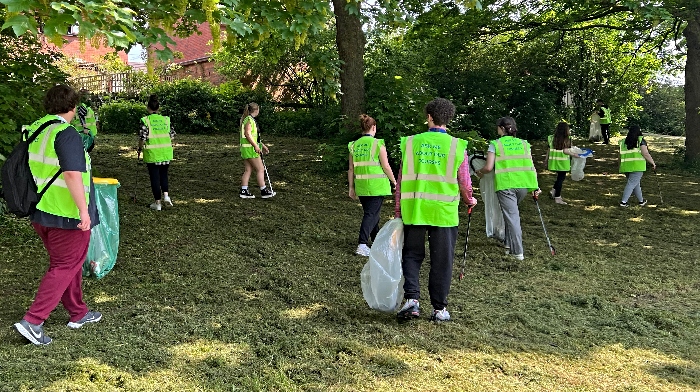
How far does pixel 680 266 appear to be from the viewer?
7.48 metres

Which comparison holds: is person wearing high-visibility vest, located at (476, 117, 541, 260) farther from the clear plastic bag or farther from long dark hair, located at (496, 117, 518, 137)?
the clear plastic bag

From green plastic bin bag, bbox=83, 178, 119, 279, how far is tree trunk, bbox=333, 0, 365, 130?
21.8 feet

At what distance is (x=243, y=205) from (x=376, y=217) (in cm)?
307

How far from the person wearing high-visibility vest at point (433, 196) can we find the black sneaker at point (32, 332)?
253 cm

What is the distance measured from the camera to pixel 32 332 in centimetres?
434

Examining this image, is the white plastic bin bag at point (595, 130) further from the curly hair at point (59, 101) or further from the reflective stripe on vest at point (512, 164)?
the curly hair at point (59, 101)

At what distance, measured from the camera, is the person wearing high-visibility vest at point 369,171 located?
23.6ft

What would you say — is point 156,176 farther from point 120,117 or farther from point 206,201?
point 120,117

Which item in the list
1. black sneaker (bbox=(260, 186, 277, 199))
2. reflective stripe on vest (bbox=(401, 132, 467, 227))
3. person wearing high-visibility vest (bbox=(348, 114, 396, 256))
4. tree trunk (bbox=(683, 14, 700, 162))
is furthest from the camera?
tree trunk (bbox=(683, 14, 700, 162))

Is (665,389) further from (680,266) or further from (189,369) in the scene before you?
(680,266)

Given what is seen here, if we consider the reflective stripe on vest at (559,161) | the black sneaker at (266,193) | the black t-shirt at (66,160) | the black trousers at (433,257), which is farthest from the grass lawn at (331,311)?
the reflective stripe on vest at (559,161)

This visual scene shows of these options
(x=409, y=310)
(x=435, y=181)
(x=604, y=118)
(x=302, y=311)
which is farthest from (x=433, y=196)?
(x=604, y=118)

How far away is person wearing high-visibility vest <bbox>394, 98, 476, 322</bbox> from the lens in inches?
197

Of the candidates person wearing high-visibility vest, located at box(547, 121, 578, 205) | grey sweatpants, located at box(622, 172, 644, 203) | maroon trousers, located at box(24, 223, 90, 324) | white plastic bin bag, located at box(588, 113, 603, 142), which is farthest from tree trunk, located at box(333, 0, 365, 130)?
white plastic bin bag, located at box(588, 113, 603, 142)
